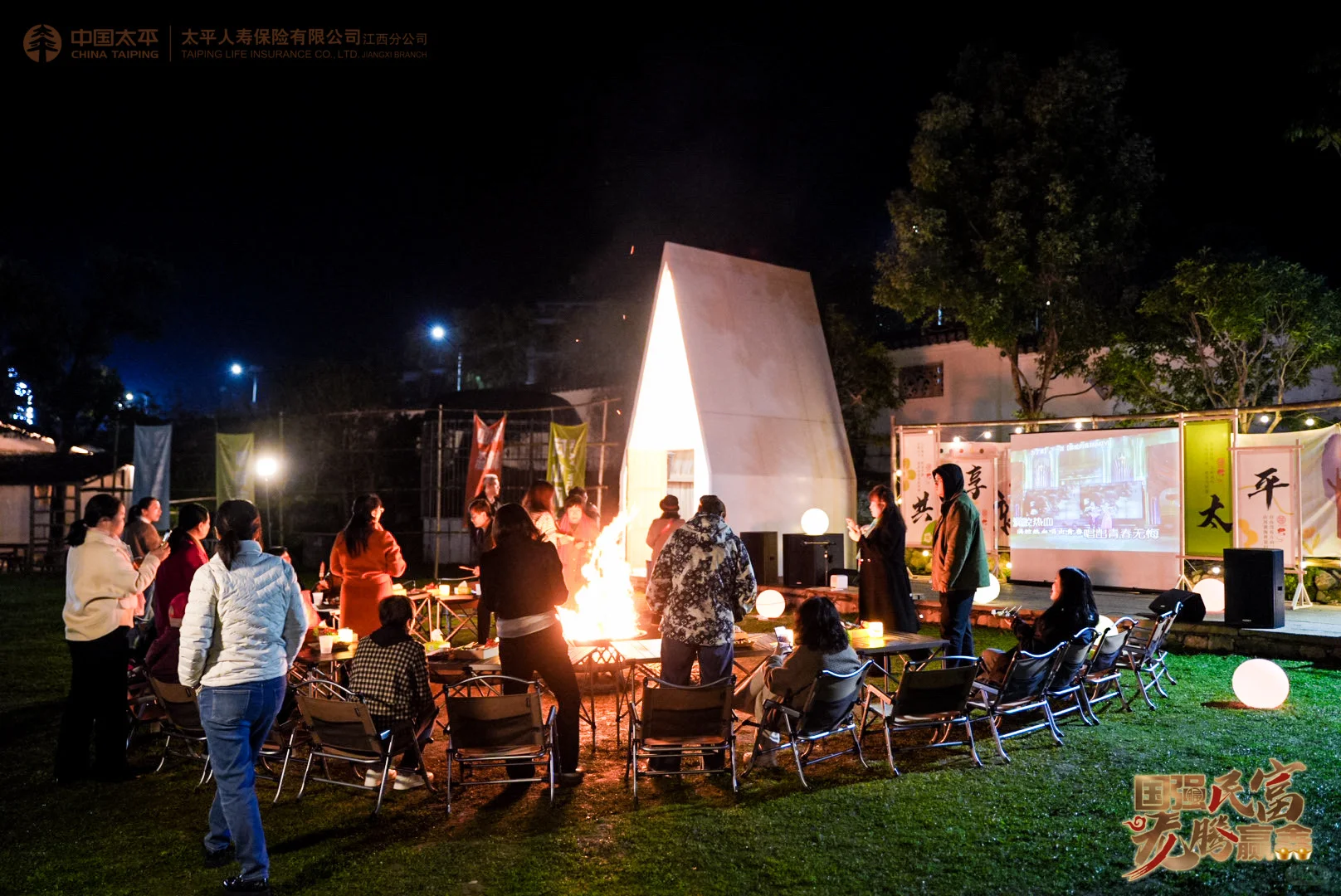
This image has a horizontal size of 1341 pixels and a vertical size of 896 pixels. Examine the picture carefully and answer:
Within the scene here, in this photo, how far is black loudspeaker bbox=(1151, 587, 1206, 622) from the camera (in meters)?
8.90

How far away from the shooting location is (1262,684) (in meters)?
6.90

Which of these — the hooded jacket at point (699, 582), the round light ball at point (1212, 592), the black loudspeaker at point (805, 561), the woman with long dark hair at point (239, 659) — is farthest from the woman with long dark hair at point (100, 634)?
the round light ball at point (1212, 592)

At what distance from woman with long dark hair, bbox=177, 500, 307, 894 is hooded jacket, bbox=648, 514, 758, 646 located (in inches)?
86.6

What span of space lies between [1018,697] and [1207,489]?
735cm

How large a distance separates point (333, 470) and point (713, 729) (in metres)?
19.9

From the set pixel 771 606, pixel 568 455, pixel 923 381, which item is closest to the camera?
pixel 771 606

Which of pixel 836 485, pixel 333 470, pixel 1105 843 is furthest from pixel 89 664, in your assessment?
pixel 333 470

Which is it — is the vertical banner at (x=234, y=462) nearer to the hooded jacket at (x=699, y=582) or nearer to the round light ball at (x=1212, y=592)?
the hooded jacket at (x=699, y=582)

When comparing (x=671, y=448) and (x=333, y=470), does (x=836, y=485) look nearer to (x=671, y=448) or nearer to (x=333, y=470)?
(x=671, y=448)

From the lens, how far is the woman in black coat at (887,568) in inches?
305

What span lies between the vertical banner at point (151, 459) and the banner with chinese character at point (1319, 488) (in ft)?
59.1

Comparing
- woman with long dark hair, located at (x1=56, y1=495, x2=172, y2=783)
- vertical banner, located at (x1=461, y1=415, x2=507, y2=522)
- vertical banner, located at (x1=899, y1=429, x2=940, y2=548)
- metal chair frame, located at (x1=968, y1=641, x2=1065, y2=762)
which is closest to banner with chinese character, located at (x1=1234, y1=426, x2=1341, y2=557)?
vertical banner, located at (x1=899, y1=429, x2=940, y2=548)

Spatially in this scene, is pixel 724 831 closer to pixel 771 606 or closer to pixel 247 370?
pixel 771 606

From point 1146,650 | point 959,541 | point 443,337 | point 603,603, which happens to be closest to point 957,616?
point 959,541
